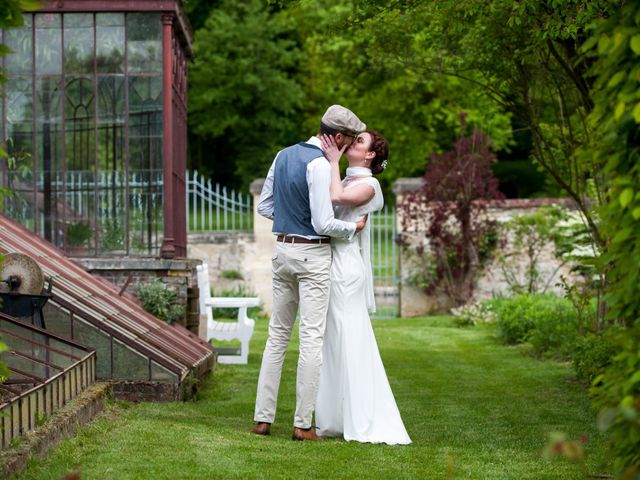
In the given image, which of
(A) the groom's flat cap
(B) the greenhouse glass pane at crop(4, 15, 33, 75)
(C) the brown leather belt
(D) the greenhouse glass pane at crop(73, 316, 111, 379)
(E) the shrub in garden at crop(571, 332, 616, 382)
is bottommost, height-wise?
(E) the shrub in garden at crop(571, 332, 616, 382)

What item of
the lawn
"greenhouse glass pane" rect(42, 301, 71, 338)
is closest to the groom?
the lawn

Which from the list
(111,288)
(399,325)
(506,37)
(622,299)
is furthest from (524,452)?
(399,325)

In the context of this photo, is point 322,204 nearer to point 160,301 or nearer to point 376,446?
point 376,446

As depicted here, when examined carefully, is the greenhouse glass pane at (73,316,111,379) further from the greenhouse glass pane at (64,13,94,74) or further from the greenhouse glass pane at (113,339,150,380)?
the greenhouse glass pane at (64,13,94,74)

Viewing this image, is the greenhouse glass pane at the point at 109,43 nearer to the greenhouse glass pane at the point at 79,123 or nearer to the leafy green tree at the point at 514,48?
the greenhouse glass pane at the point at 79,123

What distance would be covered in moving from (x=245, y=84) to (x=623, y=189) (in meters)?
30.0

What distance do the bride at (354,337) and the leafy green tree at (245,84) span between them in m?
25.7

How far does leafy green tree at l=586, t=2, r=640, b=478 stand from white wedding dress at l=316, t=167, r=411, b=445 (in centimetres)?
299

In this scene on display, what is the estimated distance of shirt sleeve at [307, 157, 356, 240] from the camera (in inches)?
273

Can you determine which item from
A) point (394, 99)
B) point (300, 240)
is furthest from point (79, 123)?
point (394, 99)

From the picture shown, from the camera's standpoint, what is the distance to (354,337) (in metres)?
7.25

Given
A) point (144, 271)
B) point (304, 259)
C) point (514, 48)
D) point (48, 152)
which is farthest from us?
point (48, 152)

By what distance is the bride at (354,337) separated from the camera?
23.1 ft

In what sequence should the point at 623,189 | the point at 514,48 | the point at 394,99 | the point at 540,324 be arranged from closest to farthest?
the point at 623,189
the point at 514,48
the point at 540,324
the point at 394,99
